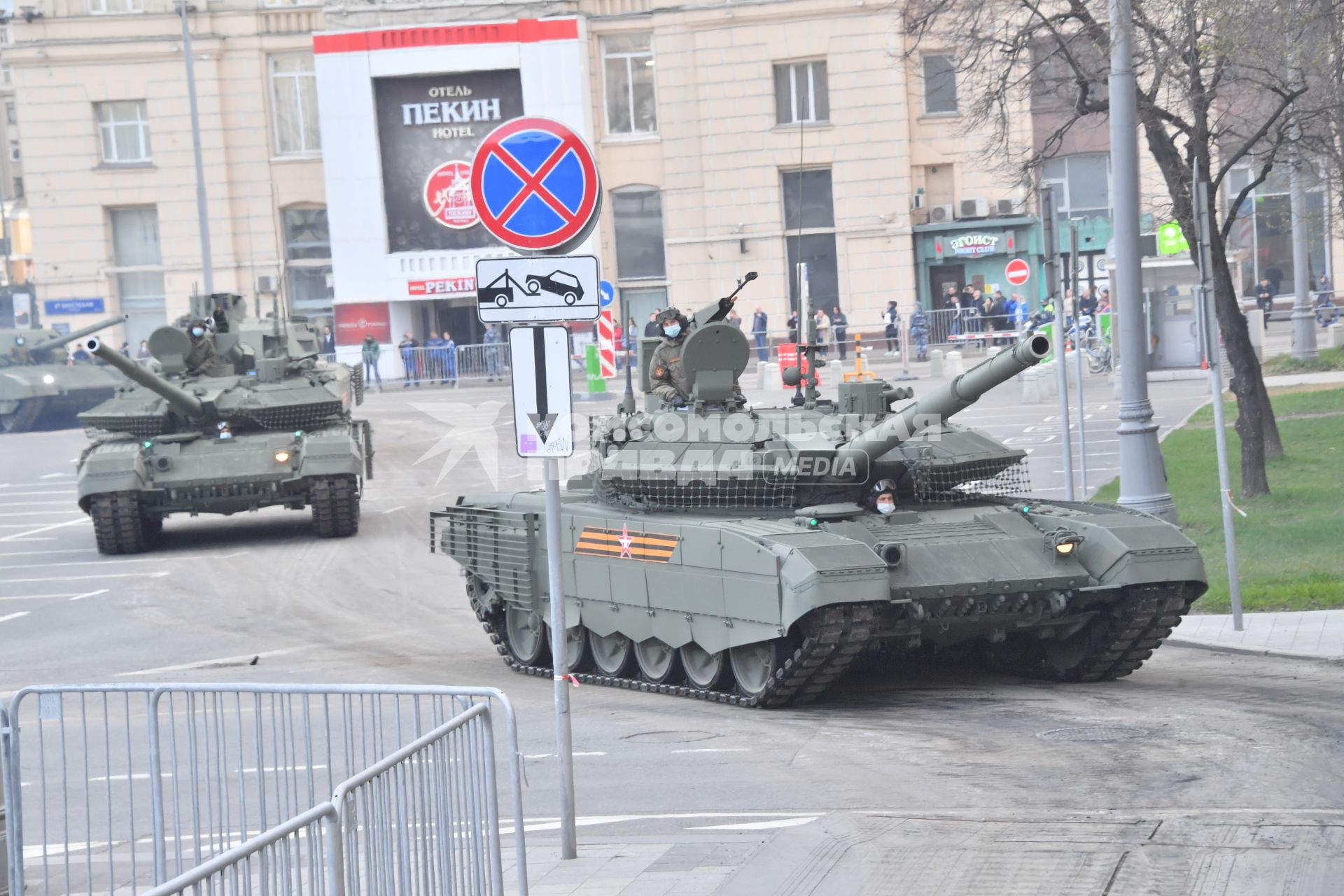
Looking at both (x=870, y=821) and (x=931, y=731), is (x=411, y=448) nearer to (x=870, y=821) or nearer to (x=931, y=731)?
(x=931, y=731)

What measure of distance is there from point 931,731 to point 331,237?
138 feet

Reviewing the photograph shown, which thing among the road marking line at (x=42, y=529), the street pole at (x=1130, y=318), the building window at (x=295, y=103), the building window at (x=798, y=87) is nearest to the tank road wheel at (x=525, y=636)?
the street pole at (x=1130, y=318)

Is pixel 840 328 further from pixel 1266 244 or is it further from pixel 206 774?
pixel 206 774

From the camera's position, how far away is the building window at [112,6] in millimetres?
53062

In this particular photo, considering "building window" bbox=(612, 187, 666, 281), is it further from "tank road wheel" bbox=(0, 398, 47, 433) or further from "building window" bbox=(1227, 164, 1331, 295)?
"tank road wheel" bbox=(0, 398, 47, 433)

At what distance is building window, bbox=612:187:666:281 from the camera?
51.9m

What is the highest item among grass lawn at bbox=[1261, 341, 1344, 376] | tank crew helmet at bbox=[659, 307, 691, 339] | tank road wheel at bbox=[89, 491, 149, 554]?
tank crew helmet at bbox=[659, 307, 691, 339]

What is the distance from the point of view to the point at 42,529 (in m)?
26.4

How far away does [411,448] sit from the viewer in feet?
108

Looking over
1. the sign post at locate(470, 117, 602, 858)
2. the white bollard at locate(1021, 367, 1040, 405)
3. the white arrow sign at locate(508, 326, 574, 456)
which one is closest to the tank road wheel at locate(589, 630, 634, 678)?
the sign post at locate(470, 117, 602, 858)

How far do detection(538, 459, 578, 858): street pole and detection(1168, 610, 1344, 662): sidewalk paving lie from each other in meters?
7.02

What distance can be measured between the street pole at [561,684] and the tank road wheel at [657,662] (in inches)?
202

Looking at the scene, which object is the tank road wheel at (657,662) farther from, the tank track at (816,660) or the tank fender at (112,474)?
the tank fender at (112,474)

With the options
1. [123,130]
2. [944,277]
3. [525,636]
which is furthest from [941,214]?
[525,636]
